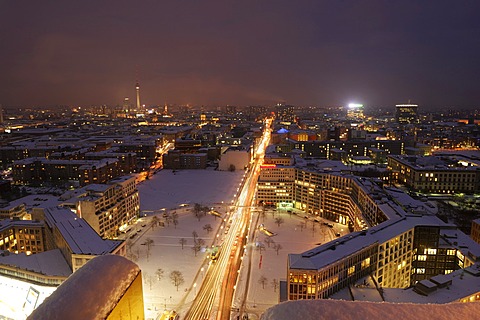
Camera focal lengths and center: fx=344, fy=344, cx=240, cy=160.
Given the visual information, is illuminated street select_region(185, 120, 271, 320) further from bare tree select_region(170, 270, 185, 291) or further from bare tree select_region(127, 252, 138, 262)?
bare tree select_region(127, 252, 138, 262)

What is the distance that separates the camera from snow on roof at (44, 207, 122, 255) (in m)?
16.9

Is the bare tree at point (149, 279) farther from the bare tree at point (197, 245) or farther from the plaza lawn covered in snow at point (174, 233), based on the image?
the bare tree at point (197, 245)

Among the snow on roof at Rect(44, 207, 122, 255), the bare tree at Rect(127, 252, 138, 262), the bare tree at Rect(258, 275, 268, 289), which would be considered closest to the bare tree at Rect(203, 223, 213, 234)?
the bare tree at Rect(127, 252, 138, 262)

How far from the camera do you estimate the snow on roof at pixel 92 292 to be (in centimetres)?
320

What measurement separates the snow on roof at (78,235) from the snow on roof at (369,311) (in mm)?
16085

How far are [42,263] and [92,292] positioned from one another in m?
16.0

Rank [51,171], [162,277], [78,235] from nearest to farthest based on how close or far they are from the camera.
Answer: [78,235]
[162,277]
[51,171]

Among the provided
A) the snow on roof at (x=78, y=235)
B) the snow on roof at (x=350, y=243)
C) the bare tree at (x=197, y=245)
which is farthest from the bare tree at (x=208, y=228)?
the snow on roof at (x=350, y=243)

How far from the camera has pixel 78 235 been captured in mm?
18312

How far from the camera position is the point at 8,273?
15.2 m

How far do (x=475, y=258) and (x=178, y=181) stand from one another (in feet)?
109

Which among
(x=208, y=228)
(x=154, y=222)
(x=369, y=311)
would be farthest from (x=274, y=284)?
(x=369, y=311)

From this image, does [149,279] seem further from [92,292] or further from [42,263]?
[92,292]

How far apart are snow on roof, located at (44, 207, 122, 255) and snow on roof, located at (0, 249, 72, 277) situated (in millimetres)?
1052
